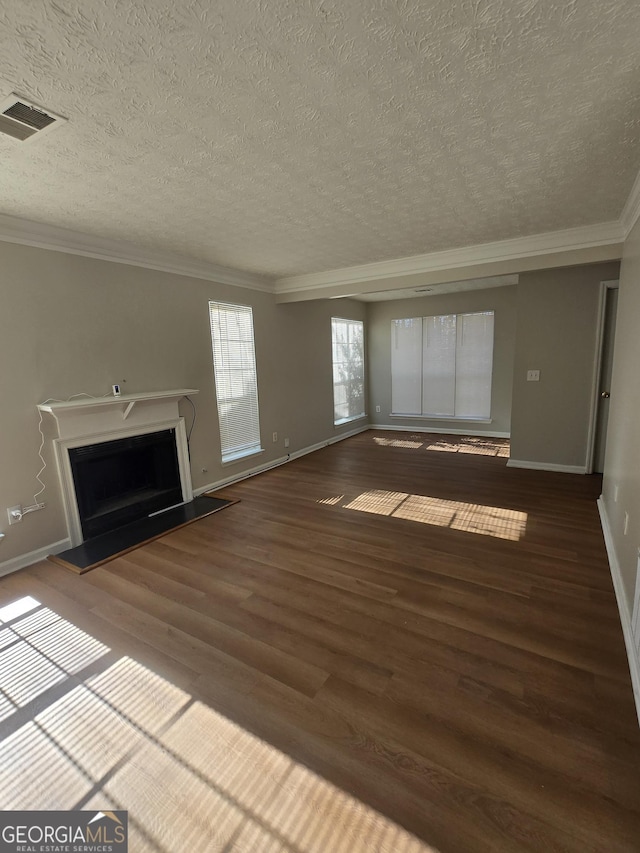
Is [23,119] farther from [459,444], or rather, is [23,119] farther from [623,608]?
[459,444]

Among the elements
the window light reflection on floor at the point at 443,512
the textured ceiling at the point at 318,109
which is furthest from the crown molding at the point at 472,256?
the window light reflection on floor at the point at 443,512

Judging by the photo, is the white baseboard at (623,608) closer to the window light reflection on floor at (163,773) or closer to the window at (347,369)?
the window light reflection on floor at (163,773)

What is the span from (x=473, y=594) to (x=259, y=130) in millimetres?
2815

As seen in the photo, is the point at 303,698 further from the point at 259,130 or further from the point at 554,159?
the point at 554,159

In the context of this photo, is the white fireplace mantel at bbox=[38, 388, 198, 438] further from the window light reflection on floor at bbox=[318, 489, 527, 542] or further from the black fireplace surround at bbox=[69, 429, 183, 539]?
the window light reflection on floor at bbox=[318, 489, 527, 542]

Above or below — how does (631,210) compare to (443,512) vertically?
above

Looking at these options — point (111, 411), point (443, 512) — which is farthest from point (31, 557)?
point (443, 512)

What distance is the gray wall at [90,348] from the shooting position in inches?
115

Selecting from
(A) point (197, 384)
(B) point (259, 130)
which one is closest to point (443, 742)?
(B) point (259, 130)

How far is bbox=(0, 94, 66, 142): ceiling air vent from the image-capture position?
1.55m

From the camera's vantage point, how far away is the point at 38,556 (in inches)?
122

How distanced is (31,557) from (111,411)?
1.31 meters

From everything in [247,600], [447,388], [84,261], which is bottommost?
[247,600]

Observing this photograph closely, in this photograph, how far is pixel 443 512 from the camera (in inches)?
147
